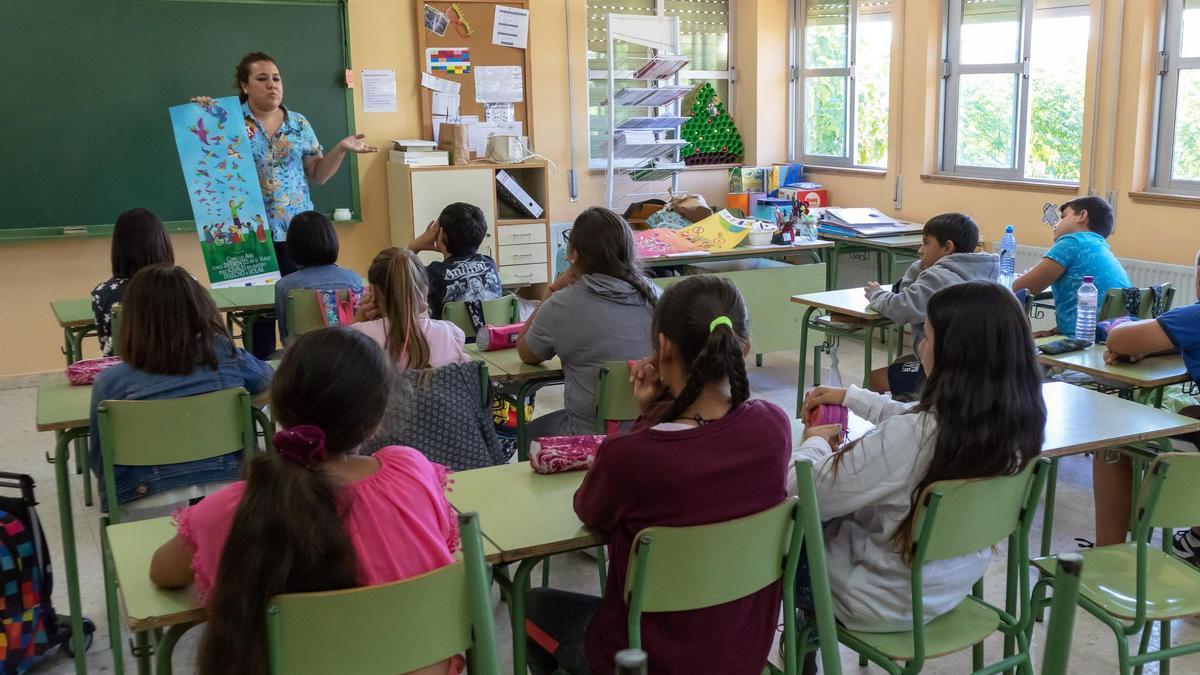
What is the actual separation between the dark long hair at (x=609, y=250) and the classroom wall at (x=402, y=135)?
3.52 m

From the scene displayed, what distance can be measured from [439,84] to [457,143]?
49 cm

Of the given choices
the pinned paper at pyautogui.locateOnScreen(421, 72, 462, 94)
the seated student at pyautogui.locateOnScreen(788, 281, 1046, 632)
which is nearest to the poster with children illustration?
the pinned paper at pyautogui.locateOnScreen(421, 72, 462, 94)

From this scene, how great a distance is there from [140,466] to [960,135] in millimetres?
5250

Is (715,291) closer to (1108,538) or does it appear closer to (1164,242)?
(1108,538)

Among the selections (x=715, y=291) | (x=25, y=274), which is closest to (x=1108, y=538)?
(x=715, y=291)

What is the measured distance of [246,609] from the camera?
1.41 metres

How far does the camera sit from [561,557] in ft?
11.3

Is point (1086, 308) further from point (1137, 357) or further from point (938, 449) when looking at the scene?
point (938, 449)

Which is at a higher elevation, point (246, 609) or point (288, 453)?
point (288, 453)

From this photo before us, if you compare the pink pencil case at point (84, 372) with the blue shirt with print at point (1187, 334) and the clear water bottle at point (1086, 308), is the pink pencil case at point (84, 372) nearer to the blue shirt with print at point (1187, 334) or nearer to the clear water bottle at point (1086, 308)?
the blue shirt with print at point (1187, 334)

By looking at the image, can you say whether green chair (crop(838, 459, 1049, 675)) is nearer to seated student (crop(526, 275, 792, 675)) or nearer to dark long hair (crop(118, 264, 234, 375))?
seated student (crop(526, 275, 792, 675))

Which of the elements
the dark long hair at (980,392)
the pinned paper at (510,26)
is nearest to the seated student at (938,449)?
the dark long hair at (980,392)

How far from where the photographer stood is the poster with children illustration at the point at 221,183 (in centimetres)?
499

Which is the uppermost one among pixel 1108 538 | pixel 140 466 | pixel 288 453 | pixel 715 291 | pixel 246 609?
pixel 715 291
